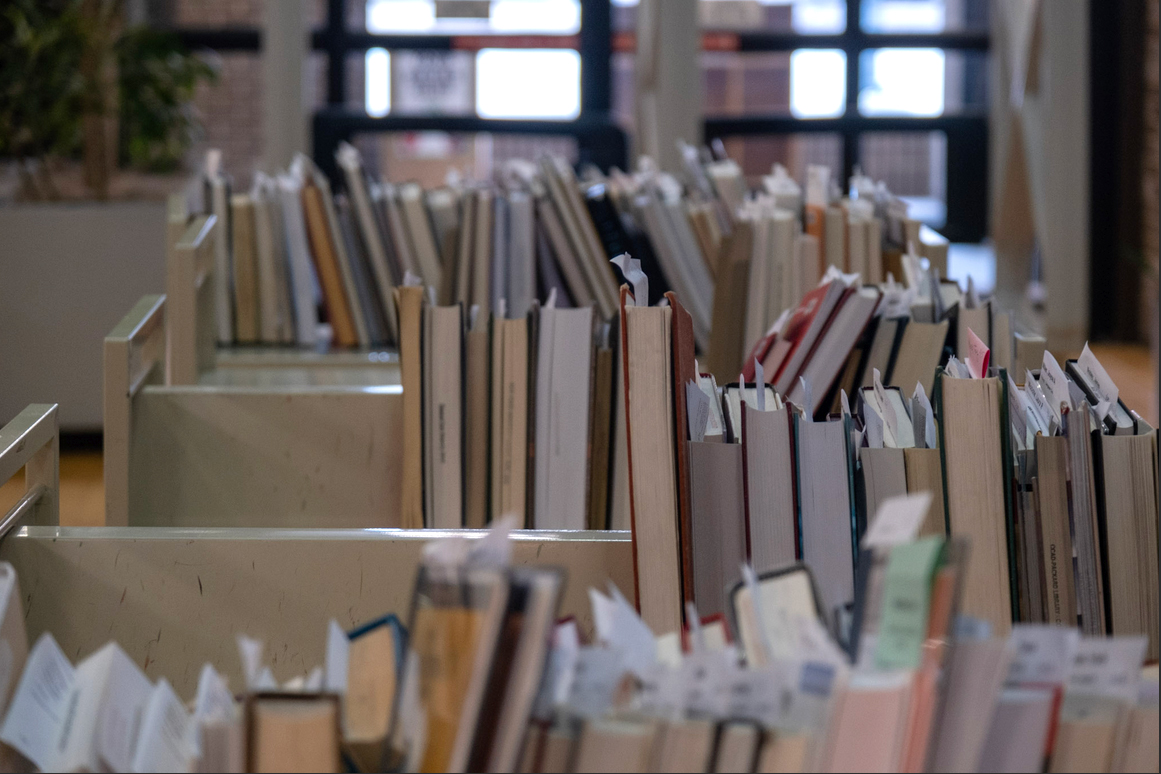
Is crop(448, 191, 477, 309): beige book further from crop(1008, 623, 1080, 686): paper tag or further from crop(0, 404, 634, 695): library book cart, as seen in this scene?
crop(1008, 623, 1080, 686): paper tag

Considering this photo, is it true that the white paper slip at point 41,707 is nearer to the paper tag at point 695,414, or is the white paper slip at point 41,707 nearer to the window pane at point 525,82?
the paper tag at point 695,414

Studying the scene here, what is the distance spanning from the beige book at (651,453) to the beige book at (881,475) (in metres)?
0.18

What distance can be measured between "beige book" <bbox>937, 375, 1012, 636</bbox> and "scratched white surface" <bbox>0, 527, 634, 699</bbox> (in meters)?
0.32

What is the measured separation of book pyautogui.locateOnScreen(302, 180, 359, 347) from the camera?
266 cm

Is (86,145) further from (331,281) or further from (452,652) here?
(452,652)

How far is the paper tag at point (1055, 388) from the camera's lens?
3.77 feet

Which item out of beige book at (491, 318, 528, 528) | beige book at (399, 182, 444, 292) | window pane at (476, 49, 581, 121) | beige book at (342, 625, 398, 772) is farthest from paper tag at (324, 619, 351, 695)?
window pane at (476, 49, 581, 121)

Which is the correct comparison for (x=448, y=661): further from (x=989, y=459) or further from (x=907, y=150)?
(x=907, y=150)

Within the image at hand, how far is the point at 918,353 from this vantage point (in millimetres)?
1686

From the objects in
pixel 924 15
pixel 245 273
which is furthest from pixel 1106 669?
pixel 924 15

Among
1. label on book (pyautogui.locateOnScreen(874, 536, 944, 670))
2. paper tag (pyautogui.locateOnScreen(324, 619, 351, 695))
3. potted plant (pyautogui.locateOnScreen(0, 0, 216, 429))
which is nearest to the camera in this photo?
label on book (pyautogui.locateOnScreen(874, 536, 944, 670))

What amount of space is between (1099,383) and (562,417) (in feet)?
2.36

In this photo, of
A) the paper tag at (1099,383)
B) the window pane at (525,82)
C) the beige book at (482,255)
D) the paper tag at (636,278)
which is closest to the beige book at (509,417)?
the paper tag at (636,278)

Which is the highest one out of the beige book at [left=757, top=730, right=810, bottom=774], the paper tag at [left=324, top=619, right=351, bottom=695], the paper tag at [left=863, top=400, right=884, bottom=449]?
the paper tag at [left=863, top=400, right=884, bottom=449]
